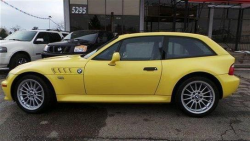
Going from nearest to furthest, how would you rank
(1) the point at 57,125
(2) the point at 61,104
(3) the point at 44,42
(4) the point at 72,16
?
(1) the point at 57,125, (2) the point at 61,104, (3) the point at 44,42, (4) the point at 72,16

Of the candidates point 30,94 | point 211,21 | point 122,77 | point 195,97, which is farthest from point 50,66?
point 211,21

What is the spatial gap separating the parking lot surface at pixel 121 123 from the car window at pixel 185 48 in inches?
44.2

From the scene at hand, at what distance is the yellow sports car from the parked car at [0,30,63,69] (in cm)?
404

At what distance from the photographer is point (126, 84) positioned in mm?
3840

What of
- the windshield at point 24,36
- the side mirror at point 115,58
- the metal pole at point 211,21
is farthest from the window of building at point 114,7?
the side mirror at point 115,58

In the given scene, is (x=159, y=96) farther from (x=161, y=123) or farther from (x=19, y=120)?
(x=19, y=120)

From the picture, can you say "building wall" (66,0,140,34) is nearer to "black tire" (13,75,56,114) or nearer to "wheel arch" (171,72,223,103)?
"black tire" (13,75,56,114)

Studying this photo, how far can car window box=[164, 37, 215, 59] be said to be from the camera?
3.99 meters

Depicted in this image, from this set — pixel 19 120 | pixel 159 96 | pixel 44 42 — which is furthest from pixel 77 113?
pixel 44 42

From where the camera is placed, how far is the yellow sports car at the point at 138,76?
3828 mm

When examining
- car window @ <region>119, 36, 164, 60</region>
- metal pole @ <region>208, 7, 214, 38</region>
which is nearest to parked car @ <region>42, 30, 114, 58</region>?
car window @ <region>119, 36, 164, 60</region>

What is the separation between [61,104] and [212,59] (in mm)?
3140

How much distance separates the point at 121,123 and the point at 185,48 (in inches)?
→ 70.6

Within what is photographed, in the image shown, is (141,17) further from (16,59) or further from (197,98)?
(197,98)
